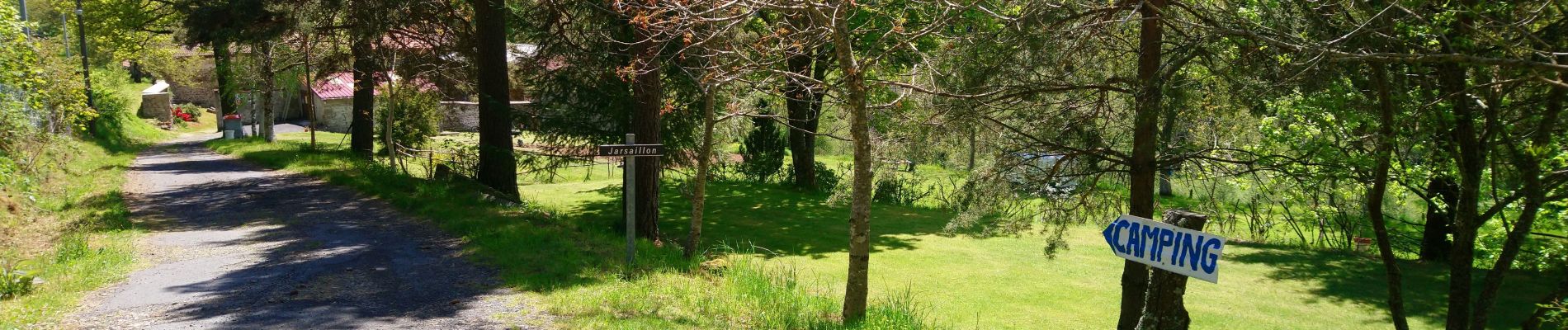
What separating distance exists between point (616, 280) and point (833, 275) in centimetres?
453

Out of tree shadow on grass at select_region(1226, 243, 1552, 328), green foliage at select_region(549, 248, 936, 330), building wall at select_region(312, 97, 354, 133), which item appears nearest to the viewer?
green foliage at select_region(549, 248, 936, 330)

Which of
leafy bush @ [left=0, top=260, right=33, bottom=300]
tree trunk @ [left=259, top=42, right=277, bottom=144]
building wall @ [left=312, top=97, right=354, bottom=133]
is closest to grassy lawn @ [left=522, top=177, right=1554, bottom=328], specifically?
leafy bush @ [left=0, top=260, right=33, bottom=300]

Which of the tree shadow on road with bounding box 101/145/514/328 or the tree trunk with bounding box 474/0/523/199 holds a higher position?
the tree trunk with bounding box 474/0/523/199

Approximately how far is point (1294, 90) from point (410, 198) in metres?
11.8

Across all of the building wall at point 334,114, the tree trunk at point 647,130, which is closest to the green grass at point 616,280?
the tree trunk at point 647,130

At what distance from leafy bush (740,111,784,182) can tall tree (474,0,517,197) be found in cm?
902

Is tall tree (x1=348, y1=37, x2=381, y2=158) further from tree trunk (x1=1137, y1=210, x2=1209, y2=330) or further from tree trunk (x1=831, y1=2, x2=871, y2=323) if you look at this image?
tree trunk (x1=1137, y1=210, x2=1209, y2=330)

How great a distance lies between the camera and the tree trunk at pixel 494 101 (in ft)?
52.5

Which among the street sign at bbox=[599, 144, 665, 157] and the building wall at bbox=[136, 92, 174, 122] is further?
the building wall at bbox=[136, 92, 174, 122]

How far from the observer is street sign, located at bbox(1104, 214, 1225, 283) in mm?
4543

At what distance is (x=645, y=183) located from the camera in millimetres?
13359

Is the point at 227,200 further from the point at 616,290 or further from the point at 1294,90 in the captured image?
the point at 1294,90

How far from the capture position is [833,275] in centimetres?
1273

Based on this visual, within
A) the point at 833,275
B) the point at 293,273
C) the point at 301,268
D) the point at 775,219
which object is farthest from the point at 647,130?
the point at 775,219
